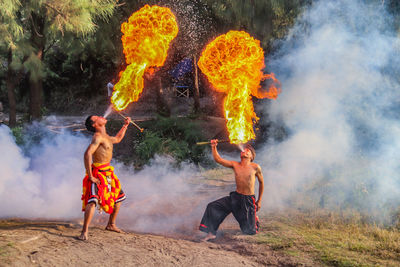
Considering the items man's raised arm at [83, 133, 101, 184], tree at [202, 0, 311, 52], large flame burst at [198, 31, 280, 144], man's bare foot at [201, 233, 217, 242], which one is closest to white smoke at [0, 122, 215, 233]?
man's bare foot at [201, 233, 217, 242]

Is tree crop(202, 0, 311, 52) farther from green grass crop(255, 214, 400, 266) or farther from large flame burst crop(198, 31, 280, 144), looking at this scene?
green grass crop(255, 214, 400, 266)

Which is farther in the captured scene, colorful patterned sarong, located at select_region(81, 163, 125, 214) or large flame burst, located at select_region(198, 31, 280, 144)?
large flame burst, located at select_region(198, 31, 280, 144)

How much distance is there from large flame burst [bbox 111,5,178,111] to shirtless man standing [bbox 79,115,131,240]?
33.8 inches

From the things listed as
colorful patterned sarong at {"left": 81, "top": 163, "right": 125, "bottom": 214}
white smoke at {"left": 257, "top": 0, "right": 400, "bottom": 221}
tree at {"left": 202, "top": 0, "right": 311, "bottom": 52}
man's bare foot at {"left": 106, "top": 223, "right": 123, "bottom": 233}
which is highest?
tree at {"left": 202, "top": 0, "right": 311, "bottom": 52}

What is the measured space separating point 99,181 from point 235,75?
3.06 meters

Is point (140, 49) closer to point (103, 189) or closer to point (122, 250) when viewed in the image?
point (103, 189)

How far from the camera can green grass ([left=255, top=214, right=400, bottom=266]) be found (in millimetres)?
4309

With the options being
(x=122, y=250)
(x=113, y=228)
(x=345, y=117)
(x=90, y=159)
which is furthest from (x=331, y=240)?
(x=345, y=117)

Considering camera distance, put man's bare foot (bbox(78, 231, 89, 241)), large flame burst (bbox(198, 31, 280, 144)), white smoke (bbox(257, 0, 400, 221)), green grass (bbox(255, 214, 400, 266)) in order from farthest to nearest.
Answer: white smoke (bbox(257, 0, 400, 221))
large flame burst (bbox(198, 31, 280, 144))
man's bare foot (bbox(78, 231, 89, 241))
green grass (bbox(255, 214, 400, 266))

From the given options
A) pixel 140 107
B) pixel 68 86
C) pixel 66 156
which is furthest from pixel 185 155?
pixel 68 86

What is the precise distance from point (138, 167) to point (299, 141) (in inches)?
166

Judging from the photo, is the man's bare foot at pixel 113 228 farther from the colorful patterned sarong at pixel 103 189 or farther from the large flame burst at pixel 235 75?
the large flame burst at pixel 235 75

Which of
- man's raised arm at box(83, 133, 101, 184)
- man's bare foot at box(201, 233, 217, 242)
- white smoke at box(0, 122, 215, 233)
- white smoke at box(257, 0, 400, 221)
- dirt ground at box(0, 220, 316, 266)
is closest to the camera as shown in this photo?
dirt ground at box(0, 220, 316, 266)

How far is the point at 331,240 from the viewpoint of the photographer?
193 inches
